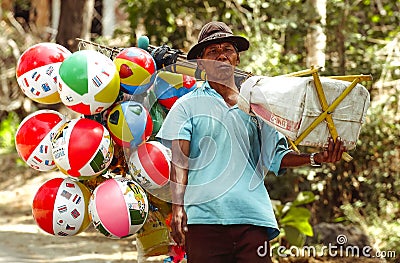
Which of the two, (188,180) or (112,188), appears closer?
(188,180)

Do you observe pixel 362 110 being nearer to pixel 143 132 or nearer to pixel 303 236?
pixel 143 132

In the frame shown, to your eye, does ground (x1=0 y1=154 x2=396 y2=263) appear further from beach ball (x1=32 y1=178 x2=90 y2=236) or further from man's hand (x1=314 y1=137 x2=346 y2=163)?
man's hand (x1=314 y1=137 x2=346 y2=163)

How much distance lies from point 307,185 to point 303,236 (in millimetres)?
1025

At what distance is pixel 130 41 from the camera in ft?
30.2

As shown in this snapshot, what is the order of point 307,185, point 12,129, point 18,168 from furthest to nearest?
1. point 12,129
2. point 18,168
3. point 307,185

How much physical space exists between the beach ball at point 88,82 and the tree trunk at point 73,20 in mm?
6938

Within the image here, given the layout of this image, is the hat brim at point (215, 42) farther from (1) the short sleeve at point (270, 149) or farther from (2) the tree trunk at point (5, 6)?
(2) the tree trunk at point (5, 6)

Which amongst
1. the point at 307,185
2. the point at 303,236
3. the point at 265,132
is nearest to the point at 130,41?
the point at 307,185

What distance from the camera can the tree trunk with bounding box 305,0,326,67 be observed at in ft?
23.5

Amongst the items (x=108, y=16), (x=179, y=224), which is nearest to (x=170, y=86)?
(x=179, y=224)

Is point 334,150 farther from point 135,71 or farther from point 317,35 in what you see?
point 317,35

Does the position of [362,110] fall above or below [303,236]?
above

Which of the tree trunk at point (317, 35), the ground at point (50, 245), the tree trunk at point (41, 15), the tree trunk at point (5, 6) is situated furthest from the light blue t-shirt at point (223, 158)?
the tree trunk at point (5, 6)

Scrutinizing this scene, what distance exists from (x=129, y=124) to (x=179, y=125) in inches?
24.0
